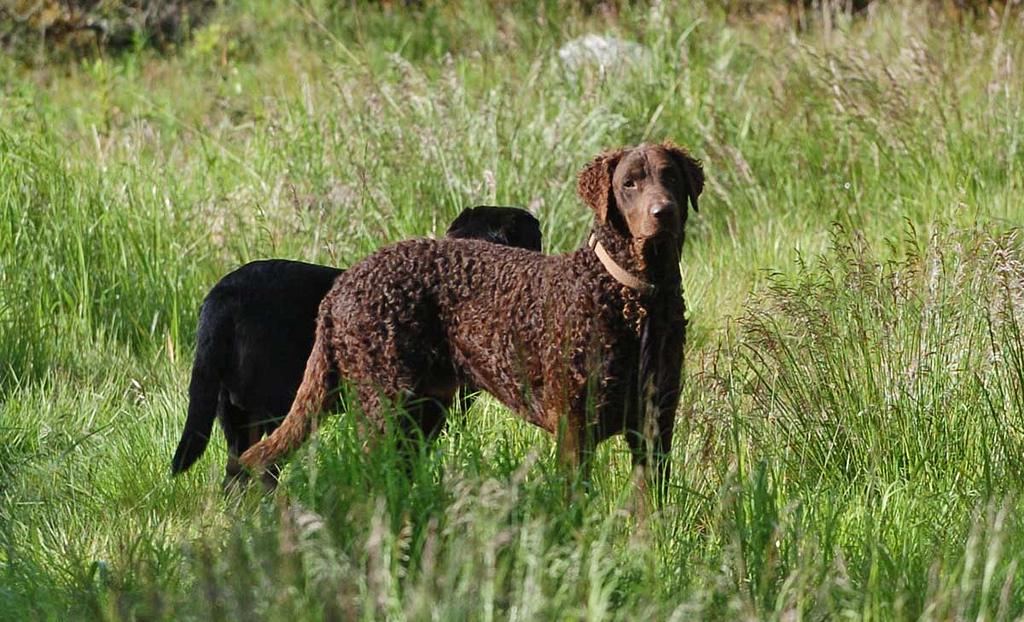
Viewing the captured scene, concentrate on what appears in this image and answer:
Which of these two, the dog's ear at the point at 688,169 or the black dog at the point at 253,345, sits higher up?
the dog's ear at the point at 688,169

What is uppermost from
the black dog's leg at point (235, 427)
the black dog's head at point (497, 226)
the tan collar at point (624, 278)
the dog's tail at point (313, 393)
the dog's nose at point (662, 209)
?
the dog's nose at point (662, 209)

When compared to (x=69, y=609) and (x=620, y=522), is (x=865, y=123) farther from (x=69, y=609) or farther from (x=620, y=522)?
(x=69, y=609)

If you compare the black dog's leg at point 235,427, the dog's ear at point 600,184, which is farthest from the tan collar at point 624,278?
the black dog's leg at point 235,427

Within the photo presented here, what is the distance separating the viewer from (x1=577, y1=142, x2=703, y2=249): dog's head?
3729mm

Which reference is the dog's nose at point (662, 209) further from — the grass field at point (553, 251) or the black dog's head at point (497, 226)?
the black dog's head at point (497, 226)

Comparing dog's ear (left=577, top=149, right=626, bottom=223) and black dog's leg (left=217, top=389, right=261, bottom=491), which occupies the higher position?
dog's ear (left=577, top=149, right=626, bottom=223)

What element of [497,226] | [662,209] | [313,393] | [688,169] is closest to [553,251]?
[497,226]

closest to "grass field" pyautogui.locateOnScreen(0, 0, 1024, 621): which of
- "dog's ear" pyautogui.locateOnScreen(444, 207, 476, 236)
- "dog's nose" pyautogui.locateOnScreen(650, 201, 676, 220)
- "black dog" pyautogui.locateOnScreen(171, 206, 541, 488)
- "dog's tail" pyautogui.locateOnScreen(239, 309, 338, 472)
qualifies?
"dog's tail" pyautogui.locateOnScreen(239, 309, 338, 472)

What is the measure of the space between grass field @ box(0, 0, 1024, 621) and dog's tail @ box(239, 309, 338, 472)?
0.10m

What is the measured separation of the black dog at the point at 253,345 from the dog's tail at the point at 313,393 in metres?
0.19

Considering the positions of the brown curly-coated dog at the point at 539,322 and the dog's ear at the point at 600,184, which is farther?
the dog's ear at the point at 600,184

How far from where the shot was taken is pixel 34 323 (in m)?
5.16

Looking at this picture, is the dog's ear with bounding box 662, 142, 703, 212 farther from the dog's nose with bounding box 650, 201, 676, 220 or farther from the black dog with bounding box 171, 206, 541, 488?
the black dog with bounding box 171, 206, 541, 488

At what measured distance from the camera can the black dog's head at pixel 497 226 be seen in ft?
16.1
